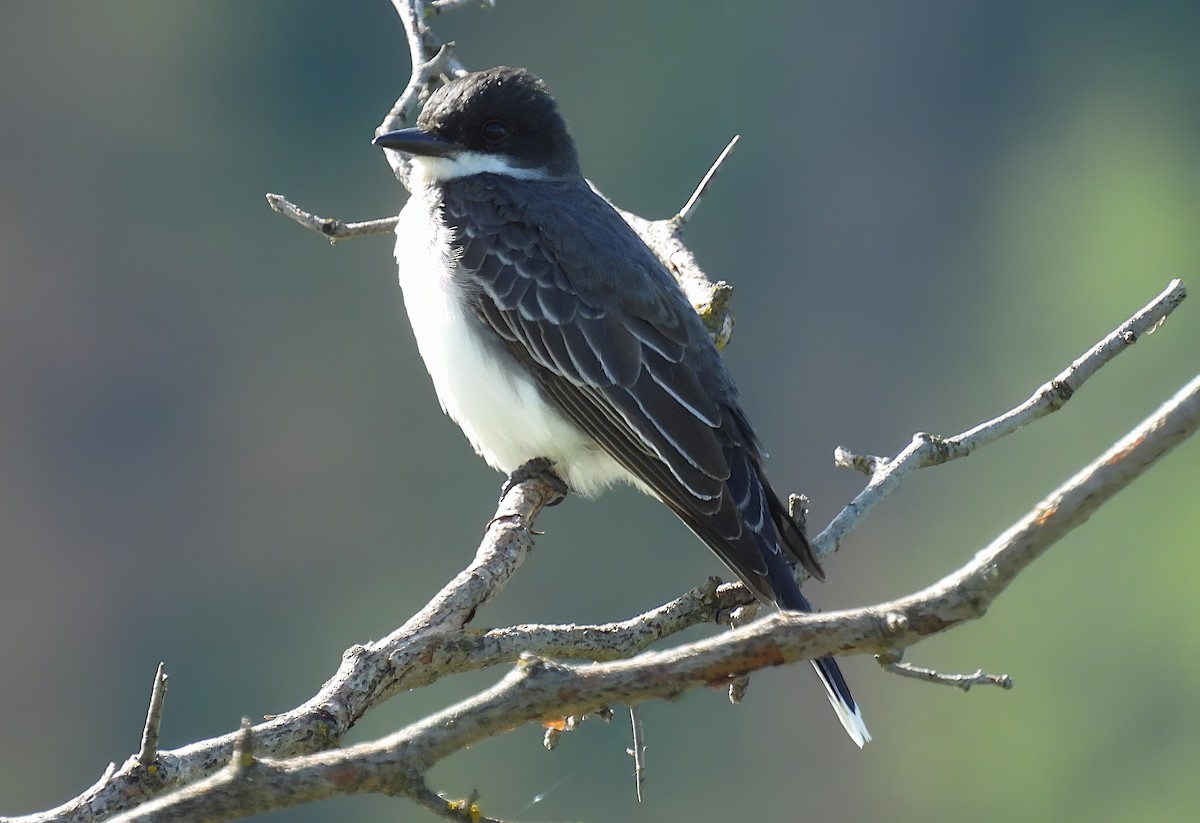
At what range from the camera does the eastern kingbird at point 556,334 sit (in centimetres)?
574

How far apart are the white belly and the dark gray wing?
2.7 inches

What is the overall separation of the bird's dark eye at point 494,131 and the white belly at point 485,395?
1.61 ft

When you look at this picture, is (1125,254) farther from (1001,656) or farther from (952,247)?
(1001,656)

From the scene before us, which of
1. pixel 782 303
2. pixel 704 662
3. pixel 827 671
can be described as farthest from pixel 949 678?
pixel 782 303

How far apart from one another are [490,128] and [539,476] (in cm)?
147

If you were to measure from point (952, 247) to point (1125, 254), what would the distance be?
6186mm

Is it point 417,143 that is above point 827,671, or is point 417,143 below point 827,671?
above

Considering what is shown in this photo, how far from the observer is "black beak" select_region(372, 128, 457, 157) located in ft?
20.3

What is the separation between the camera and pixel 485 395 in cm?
598

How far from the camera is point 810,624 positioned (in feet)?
9.16

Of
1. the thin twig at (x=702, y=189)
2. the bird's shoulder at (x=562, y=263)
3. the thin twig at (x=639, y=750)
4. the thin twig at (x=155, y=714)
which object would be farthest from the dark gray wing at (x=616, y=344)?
the thin twig at (x=155, y=714)

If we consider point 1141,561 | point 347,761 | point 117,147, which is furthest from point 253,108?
point 347,761

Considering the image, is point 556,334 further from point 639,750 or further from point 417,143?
point 639,750

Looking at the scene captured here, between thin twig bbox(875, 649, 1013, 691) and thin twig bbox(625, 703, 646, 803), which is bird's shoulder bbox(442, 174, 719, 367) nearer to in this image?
thin twig bbox(625, 703, 646, 803)
